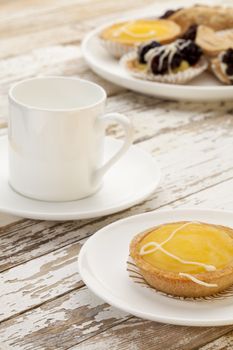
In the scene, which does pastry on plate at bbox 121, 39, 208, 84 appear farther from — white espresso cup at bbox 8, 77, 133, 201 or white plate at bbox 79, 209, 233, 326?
white plate at bbox 79, 209, 233, 326

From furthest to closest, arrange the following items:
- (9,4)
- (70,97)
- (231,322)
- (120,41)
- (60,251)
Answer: (9,4) < (120,41) < (70,97) < (60,251) < (231,322)

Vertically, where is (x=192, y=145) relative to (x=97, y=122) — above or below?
below

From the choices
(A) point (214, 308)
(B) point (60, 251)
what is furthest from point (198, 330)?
(B) point (60, 251)

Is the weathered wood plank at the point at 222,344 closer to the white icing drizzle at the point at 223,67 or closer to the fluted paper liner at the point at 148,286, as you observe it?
the fluted paper liner at the point at 148,286

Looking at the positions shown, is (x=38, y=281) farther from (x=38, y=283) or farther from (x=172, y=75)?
(x=172, y=75)

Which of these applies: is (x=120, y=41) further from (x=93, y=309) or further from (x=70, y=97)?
(x=93, y=309)

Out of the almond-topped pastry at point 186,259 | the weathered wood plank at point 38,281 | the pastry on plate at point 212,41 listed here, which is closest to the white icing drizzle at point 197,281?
the almond-topped pastry at point 186,259
